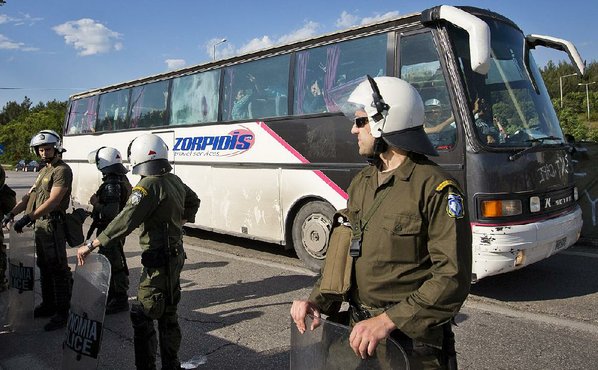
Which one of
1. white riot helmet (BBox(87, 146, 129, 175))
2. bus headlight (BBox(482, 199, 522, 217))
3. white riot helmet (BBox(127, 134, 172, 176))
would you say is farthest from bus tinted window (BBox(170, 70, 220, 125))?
bus headlight (BBox(482, 199, 522, 217))

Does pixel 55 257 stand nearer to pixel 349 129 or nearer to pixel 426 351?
pixel 349 129

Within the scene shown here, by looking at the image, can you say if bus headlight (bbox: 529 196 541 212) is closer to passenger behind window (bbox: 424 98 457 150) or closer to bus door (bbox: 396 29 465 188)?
bus door (bbox: 396 29 465 188)

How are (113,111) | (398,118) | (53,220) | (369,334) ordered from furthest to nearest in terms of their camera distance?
(113,111) → (53,220) → (398,118) → (369,334)

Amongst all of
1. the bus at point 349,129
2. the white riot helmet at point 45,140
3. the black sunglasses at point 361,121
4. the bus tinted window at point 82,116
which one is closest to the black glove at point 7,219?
the white riot helmet at point 45,140

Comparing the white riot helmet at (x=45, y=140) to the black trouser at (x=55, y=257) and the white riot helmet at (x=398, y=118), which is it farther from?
the white riot helmet at (x=398, y=118)

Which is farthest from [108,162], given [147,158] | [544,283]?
[544,283]

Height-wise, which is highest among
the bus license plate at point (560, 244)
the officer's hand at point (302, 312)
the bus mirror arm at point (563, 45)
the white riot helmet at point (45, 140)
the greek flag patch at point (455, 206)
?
the bus mirror arm at point (563, 45)

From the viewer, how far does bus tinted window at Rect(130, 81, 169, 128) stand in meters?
9.60

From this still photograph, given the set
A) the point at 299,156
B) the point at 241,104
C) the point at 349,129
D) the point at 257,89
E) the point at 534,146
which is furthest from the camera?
the point at 241,104

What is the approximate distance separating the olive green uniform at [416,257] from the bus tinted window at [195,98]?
6740mm

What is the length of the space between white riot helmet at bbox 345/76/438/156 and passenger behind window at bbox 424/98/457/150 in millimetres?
3353

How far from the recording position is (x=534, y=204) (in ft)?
16.8

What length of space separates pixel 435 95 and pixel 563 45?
95.7 inches

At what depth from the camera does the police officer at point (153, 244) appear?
3395 mm
